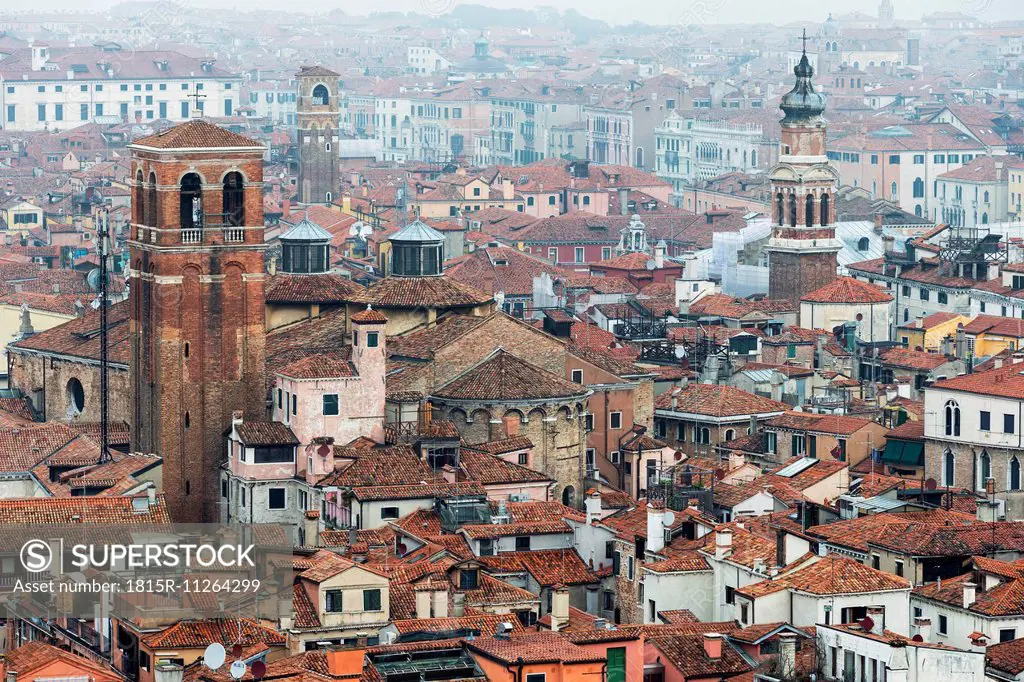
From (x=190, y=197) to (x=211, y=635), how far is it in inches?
938

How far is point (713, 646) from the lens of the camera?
1962 inches

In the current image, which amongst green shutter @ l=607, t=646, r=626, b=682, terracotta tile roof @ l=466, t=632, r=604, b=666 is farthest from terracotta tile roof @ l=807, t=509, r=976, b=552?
terracotta tile roof @ l=466, t=632, r=604, b=666

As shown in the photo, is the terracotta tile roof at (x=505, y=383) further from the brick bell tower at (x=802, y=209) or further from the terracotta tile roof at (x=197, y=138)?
the brick bell tower at (x=802, y=209)

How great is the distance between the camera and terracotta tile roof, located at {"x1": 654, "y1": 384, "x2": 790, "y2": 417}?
79.8 m

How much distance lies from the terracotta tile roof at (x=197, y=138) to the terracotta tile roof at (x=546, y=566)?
15460 millimetres

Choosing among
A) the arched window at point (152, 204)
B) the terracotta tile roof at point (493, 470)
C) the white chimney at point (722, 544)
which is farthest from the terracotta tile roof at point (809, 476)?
the arched window at point (152, 204)

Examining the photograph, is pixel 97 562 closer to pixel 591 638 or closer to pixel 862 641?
pixel 591 638

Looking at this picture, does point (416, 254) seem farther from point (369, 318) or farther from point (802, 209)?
point (802, 209)

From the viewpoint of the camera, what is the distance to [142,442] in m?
72.4

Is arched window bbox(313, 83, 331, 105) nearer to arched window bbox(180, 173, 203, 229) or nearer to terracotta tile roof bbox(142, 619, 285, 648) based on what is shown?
arched window bbox(180, 173, 203, 229)

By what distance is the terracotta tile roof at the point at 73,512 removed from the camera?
5691 centimetres

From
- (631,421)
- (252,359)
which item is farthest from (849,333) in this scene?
(252,359)

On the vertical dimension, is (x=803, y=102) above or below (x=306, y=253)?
above

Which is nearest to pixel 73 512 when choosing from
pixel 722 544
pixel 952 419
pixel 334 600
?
pixel 334 600
